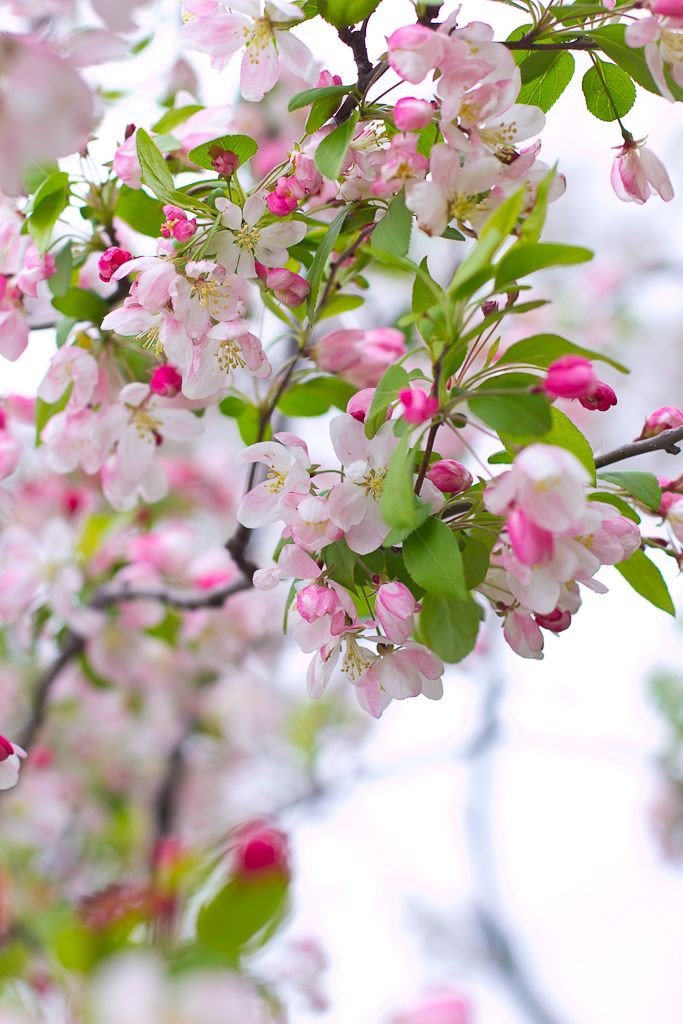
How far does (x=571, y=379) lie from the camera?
1.47 feet

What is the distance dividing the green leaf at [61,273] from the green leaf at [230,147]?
6.6 inches

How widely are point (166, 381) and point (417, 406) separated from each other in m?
0.28

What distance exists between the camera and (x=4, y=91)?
396 mm

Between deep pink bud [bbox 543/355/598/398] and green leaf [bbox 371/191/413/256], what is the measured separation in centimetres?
14

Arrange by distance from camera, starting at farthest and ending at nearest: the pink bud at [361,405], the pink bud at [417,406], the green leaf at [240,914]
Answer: the pink bud at [361,405], the pink bud at [417,406], the green leaf at [240,914]

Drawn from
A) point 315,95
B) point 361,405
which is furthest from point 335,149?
point 361,405

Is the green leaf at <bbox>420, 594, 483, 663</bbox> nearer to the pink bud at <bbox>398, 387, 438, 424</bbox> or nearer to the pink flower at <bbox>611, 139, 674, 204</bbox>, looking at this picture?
the pink bud at <bbox>398, 387, 438, 424</bbox>

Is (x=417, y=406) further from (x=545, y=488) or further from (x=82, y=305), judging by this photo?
(x=82, y=305)

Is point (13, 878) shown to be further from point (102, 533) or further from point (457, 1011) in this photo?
point (457, 1011)

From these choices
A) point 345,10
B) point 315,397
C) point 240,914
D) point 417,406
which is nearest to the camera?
point 240,914

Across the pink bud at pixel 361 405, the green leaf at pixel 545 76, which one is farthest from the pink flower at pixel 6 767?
the green leaf at pixel 545 76

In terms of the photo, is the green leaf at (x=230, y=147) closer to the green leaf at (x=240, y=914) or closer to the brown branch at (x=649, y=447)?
the brown branch at (x=649, y=447)

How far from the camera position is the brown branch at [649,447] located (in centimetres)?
59

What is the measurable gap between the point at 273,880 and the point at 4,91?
0.35 m
